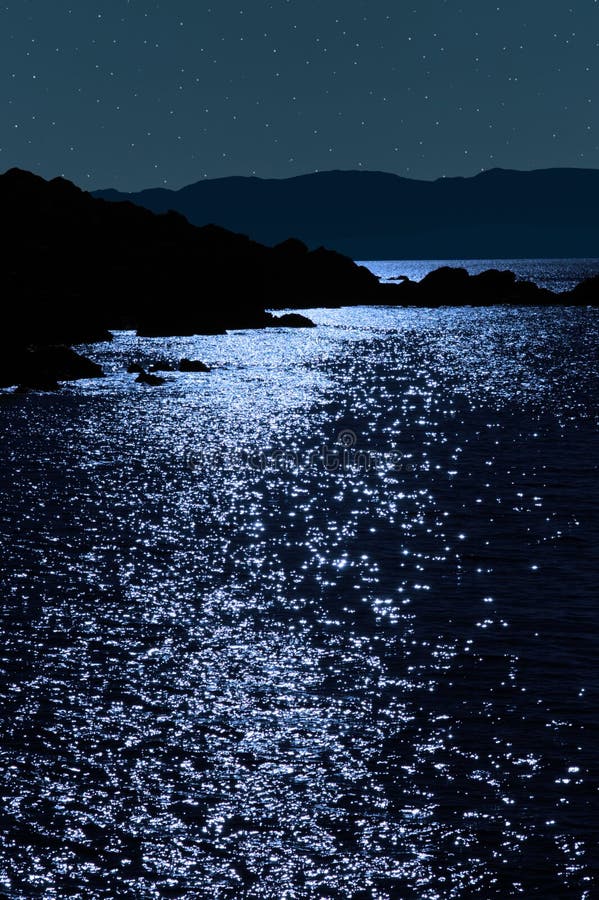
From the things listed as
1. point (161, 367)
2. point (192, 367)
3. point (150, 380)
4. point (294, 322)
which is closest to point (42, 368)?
point (150, 380)

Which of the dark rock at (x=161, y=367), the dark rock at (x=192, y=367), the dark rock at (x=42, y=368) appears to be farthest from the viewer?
the dark rock at (x=192, y=367)

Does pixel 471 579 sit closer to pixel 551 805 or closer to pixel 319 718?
pixel 319 718

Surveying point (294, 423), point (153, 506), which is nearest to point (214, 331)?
point (294, 423)

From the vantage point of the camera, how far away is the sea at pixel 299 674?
51.1 ft

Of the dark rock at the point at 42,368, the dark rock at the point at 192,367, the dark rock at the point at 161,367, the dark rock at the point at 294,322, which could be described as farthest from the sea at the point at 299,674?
the dark rock at the point at 294,322

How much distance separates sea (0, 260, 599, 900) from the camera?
15.6 meters

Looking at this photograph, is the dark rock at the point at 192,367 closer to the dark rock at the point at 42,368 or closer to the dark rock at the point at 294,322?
the dark rock at the point at 42,368

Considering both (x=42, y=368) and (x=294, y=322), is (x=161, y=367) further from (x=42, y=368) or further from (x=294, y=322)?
(x=294, y=322)

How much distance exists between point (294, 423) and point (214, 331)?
328 ft

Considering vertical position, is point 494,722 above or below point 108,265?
below

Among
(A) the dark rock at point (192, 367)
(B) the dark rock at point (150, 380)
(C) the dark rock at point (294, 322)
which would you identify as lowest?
(B) the dark rock at point (150, 380)

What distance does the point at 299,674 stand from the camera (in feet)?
75.6

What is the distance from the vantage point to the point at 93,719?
20453mm

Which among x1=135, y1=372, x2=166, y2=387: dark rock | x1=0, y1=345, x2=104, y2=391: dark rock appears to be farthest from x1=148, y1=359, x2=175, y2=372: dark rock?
x1=135, y1=372, x2=166, y2=387: dark rock
